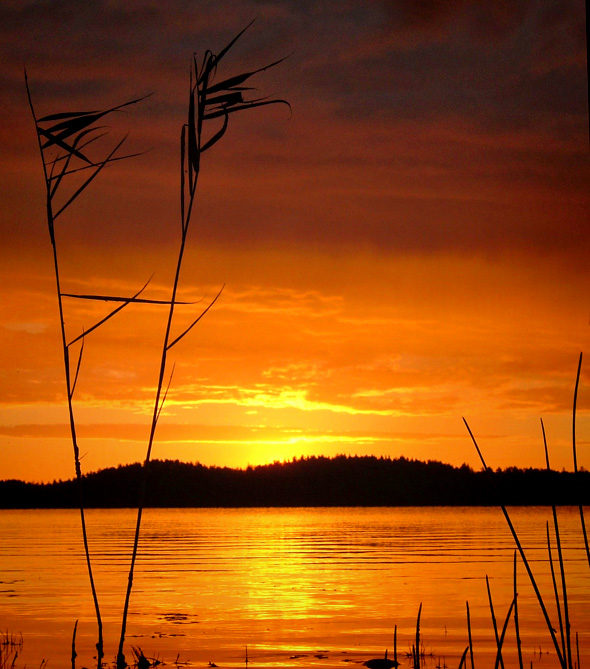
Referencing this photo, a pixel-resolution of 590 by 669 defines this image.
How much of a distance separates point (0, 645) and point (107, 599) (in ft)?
31.3

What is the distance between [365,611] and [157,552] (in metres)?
32.0

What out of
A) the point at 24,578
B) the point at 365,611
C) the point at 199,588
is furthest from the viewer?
the point at 24,578

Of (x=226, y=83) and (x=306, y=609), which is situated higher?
(x=226, y=83)

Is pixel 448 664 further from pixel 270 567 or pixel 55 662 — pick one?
pixel 270 567

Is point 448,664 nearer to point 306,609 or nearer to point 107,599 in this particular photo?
point 306,609

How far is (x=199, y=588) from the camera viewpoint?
31.3 metres

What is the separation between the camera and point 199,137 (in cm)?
321

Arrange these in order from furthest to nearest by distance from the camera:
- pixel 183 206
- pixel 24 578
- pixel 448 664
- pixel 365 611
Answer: pixel 24 578, pixel 365 611, pixel 448 664, pixel 183 206

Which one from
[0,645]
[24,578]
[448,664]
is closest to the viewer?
[448,664]

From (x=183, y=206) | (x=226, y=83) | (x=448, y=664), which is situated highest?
(x=226, y=83)

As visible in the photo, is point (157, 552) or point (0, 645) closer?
point (0, 645)

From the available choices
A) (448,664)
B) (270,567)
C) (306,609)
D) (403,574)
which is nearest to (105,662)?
(448,664)

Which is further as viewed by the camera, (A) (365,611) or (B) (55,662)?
(A) (365,611)

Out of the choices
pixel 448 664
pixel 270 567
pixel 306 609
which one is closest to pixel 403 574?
pixel 270 567
